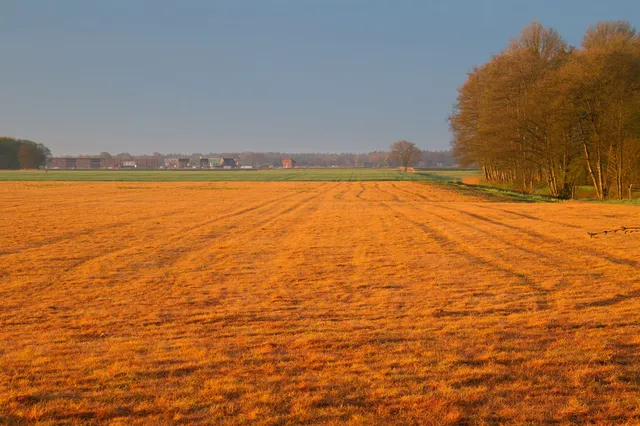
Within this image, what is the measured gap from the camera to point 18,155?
620 ft

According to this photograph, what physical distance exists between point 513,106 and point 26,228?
139 ft

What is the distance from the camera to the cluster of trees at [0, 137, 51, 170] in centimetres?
18809

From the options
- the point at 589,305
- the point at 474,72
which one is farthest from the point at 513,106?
the point at 589,305

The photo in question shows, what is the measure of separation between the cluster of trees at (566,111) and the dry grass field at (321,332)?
2447 centimetres

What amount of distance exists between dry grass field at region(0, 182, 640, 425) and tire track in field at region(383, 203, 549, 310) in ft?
0.20

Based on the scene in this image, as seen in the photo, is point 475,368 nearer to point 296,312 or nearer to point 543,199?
point 296,312

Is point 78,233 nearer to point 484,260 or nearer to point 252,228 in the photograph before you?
point 252,228

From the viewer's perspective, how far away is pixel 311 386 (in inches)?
261

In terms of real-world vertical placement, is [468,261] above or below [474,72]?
below

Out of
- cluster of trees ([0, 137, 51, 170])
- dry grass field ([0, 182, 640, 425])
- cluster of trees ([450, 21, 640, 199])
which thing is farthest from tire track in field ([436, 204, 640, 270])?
cluster of trees ([0, 137, 51, 170])

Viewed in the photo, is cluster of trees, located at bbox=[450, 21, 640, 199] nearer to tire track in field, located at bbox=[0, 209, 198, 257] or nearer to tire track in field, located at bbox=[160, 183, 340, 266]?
tire track in field, located at bbox=[160, 183, 340, 266]

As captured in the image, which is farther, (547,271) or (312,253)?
(312,253)

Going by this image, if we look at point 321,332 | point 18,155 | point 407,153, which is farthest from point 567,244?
point 18,155

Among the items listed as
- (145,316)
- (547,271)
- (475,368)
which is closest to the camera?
(475,368)
